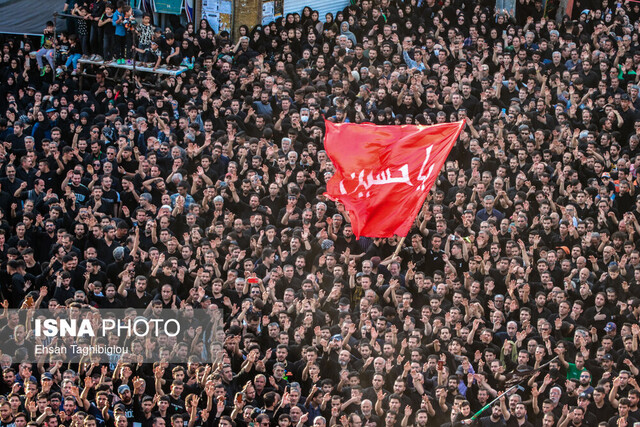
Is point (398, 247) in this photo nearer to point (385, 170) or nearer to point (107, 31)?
point (385, 170)

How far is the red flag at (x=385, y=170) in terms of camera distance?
17.4 m

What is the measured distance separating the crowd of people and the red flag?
2.13 feet

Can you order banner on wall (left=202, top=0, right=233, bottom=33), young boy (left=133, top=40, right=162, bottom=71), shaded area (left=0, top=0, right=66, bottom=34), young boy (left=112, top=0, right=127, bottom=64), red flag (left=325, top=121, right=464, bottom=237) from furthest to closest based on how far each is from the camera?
banner on wall (left=202, top=0, right=233, bottom=33)
shaded area (left=0, top=0, right=66, bottom=34)
young boy (left=133, top=40, right=162, bottom=71)
young boy (left=112, top=0, right=127, bottom=64)
red flag (left=325, top=121, right=464, bottom=237)

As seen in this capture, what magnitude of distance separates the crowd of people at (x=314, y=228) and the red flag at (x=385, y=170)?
0.65 meters

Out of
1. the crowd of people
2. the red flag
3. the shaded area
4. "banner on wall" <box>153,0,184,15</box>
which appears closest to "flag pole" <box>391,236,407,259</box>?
the crowd of people

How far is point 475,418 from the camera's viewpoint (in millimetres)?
15883

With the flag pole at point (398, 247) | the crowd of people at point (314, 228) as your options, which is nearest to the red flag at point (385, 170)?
the flag pole at point (398, 247)

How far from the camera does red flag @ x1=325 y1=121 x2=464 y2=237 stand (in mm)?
17375

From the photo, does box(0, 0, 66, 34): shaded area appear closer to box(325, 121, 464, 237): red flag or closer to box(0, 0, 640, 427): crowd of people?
box(0, 0, 640, 427): crowd of people

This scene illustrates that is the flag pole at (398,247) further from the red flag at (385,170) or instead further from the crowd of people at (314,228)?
the red flag at (385,170)

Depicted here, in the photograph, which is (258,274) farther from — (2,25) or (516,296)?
(2,25)

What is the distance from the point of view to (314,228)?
18734mm

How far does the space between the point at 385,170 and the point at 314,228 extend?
5.24ft

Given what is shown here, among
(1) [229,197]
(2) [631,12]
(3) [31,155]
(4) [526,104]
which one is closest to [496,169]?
(4) [526,104]
